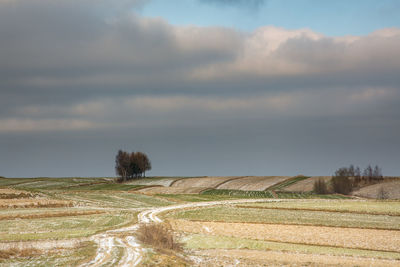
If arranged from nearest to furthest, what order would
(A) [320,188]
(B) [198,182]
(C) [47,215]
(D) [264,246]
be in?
(D) [264,246]
(C) [47,215]
(A) [320,188]
(B) [198,182]

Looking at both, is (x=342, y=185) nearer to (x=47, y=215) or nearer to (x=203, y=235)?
(x=203, y=235)

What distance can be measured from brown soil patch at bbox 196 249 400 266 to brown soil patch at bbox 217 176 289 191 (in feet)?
266

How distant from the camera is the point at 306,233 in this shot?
4309cm

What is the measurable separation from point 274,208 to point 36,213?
38.9 m

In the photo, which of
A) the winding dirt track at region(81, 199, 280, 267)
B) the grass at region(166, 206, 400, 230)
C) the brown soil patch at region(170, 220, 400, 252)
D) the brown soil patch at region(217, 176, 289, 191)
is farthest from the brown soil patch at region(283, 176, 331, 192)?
the winding dirt track at region(81, 199, 280, 267)

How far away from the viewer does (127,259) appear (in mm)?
28609

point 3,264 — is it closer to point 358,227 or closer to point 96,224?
point 96,224

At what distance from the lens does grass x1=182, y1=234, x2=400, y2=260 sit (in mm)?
33469

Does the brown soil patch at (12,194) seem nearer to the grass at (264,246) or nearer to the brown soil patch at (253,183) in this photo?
the grass at (264,246)

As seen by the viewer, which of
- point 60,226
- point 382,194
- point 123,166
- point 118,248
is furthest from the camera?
point 123,166

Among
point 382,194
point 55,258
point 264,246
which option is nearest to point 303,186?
point 382,194

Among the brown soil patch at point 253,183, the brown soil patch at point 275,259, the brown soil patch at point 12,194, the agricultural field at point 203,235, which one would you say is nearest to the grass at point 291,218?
the agricultural field at point 203,235

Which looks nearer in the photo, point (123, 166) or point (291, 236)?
point (291, 236)

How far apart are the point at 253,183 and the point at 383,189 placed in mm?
38093
